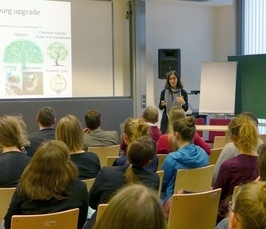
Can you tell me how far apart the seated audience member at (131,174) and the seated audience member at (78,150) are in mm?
572

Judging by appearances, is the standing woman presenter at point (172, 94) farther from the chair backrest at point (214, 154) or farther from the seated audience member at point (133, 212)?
the seated audience member at point (133, 212)

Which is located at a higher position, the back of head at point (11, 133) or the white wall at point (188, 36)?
the white wall at point (188, 36)

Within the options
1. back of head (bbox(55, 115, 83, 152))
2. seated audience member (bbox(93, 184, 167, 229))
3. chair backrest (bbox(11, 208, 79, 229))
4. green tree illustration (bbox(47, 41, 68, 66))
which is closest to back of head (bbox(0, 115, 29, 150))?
back of head (bbox(55, 115, 83, 152))

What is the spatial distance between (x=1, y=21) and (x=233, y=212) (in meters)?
6.36

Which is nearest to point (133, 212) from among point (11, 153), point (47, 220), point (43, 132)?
point (47, 220)

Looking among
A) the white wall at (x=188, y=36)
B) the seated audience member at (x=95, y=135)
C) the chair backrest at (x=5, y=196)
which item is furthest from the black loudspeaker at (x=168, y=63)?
the chair backrest at (x=5, y=196)

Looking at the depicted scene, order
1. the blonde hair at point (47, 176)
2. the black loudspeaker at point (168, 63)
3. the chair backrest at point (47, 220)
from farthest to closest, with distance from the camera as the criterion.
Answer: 1. the black loudspeaker at point (168, 63)
2. the blonde hair at point (47, 176)
3. the chair backrest at point (47, 220)

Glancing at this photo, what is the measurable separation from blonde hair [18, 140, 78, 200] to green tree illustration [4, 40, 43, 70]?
5102mm

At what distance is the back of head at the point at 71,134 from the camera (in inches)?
142

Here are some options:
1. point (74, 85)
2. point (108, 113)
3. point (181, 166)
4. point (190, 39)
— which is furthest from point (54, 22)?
point (181, 166)

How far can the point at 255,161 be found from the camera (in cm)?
310

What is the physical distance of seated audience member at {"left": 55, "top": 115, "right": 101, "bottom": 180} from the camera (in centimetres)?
342

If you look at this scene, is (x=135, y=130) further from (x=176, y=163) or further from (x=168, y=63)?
(x=168, y=63)

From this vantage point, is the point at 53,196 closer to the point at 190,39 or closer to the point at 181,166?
the point at 181,166
